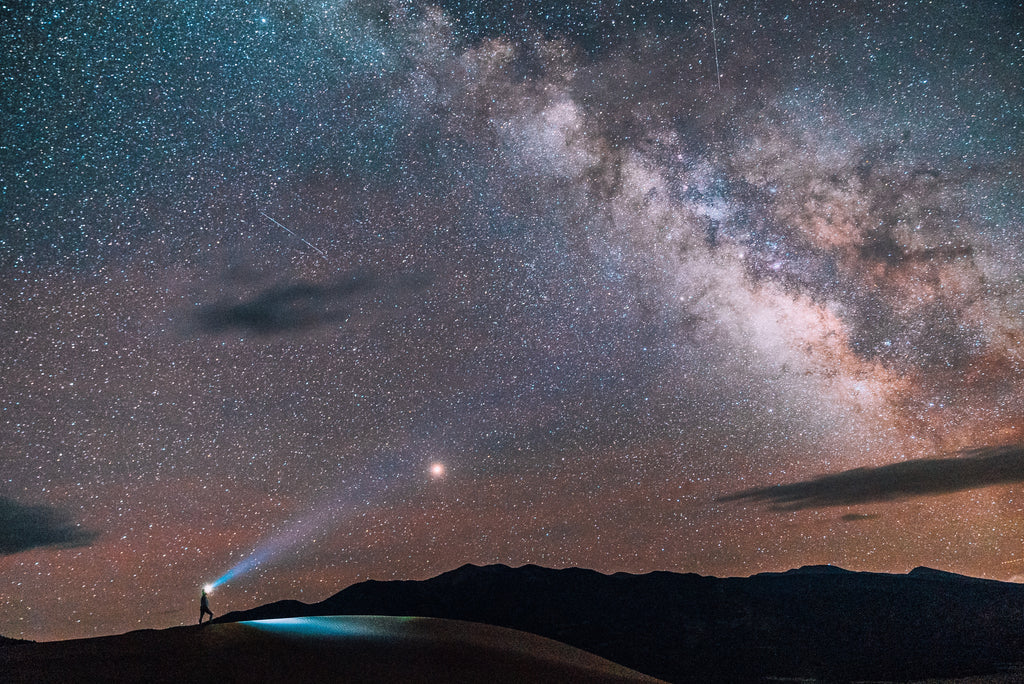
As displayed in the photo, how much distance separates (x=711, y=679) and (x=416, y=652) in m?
127

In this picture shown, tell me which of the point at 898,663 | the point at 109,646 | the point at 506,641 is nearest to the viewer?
Result: the point at 109,646

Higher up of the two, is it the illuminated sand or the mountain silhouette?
the illuminated sand

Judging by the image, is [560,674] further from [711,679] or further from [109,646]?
[711,679]

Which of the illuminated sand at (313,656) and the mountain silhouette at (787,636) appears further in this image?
the mountain silhouette at (787,636)

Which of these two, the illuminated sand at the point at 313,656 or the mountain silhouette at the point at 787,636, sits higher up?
the illuminated sand at the point at 313,656

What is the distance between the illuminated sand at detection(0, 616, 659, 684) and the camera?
10.9m

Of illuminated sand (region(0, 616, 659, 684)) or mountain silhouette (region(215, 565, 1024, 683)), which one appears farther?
mountain silhouette (region(215, 565, 1024, 683))

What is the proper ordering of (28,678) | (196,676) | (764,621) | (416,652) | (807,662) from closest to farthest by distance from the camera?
(28,678), (196,676), (416,652), (807,662), (764,621)

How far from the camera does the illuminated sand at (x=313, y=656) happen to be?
1085 cm

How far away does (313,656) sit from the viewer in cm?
1320

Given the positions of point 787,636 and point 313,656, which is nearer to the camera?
point 313,656

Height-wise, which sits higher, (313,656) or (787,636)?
(313,656)

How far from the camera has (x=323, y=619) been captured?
59.7ft

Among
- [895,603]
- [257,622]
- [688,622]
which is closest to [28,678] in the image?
[257,622]
